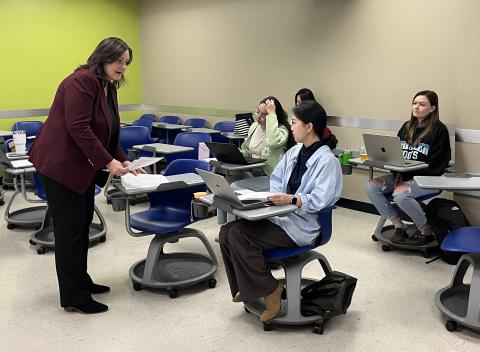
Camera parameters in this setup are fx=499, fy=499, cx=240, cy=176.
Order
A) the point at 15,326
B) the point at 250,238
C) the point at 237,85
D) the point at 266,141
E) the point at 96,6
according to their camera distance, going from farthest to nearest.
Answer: the point at 96,6 < the point at 237,85 < the point at 266,141 < the point at 15,326 < the point at 250,238

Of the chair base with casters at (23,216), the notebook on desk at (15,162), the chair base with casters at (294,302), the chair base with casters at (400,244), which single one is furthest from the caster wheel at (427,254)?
the chair base with casters at (23,216)

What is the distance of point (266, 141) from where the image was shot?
3939 millimetres

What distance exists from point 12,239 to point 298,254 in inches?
114

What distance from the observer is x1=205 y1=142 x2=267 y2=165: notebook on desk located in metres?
→ 3.87

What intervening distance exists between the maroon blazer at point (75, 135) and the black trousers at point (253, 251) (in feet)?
2.79

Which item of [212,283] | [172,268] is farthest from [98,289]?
[212,283]

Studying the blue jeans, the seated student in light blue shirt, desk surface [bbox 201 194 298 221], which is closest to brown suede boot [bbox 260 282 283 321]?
the seated student in light blue shirt

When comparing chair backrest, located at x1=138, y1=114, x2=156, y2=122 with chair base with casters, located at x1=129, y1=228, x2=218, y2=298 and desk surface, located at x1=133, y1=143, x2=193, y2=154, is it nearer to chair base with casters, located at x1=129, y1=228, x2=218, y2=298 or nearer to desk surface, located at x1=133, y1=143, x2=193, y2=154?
desk surface, located at x1=133, y1=143, x2=193, y2=154

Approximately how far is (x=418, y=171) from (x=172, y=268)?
6.91 ft

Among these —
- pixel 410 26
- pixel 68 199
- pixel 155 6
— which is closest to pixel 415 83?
pixel 410 26

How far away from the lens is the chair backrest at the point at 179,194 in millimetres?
3562

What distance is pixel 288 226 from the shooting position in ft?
8.79

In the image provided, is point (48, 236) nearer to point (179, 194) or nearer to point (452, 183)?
point (179, 194)

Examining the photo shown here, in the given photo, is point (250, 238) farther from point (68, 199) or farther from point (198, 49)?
point (198, 49)
